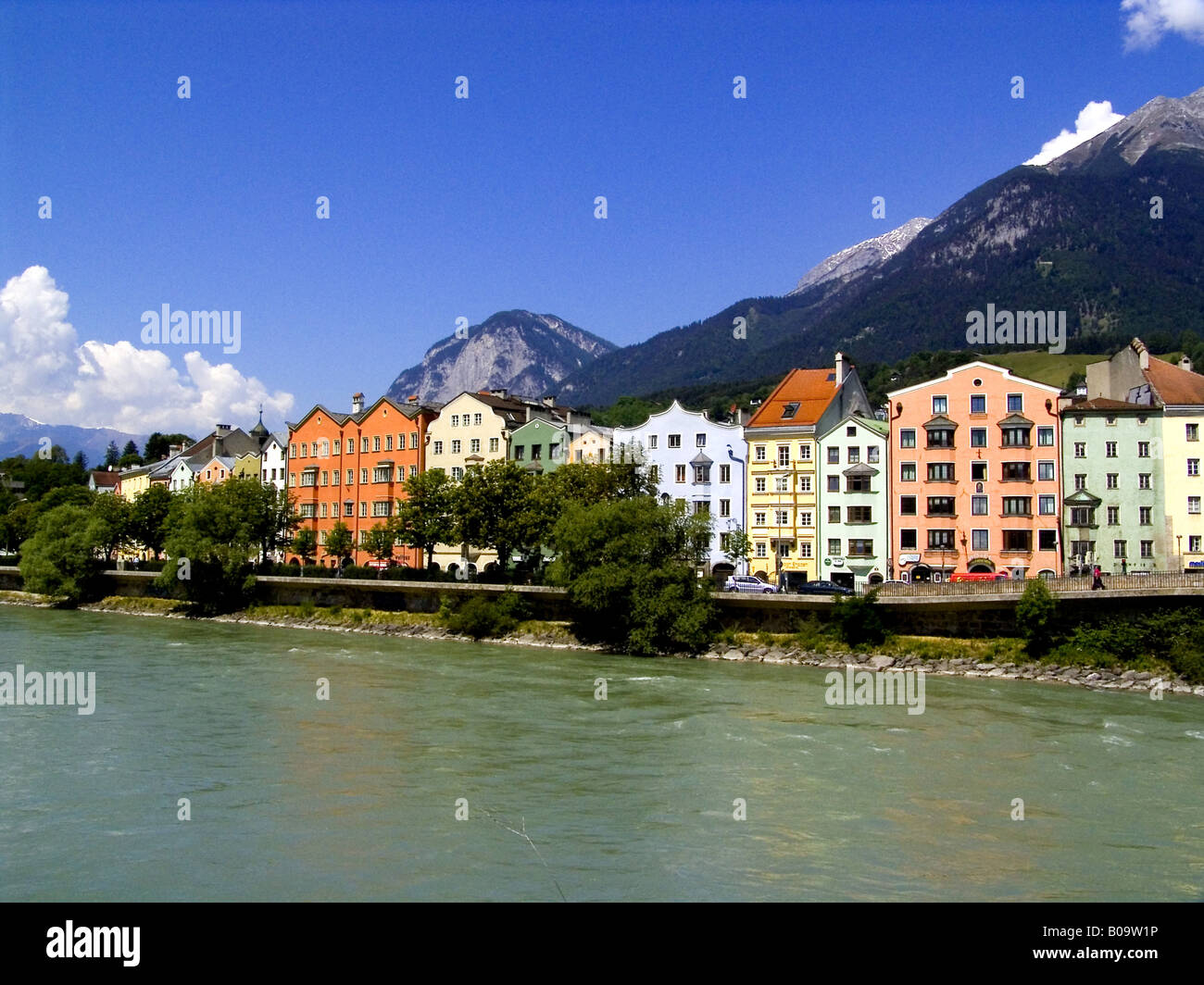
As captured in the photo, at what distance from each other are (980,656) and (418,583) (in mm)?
32836

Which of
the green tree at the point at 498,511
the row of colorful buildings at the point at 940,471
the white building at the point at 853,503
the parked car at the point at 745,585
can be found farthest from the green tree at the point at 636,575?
the white building at the point at 853,503

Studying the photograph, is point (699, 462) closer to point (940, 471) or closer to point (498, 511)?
point (498, 511)

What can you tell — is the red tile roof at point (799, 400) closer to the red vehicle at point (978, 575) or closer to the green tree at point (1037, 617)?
the red vehicle at point (978, 575)

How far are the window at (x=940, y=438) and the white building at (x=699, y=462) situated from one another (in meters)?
11.6

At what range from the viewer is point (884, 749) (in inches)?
1082

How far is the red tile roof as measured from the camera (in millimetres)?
65562

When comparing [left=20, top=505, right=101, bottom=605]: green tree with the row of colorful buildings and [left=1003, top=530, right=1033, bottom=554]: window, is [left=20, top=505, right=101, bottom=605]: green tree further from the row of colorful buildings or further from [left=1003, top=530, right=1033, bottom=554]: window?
[left=1003, top=530, right=1033, bottom=554]: window

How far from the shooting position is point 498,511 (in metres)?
64.2

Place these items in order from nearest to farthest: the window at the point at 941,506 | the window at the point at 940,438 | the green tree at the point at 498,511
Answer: the window at the point at 941,506, the window at the point at 940,438, the green tree at the point at 498,511

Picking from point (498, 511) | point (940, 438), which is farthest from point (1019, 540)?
point (498, 511)

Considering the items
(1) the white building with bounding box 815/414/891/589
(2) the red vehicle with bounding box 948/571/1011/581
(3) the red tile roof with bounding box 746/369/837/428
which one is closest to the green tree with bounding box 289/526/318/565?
(3) the red tile roof with bounding box 746/369/837/428

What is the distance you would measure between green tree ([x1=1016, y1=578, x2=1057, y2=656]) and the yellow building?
18.8 meters

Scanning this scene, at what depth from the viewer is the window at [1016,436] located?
58.5 metres
